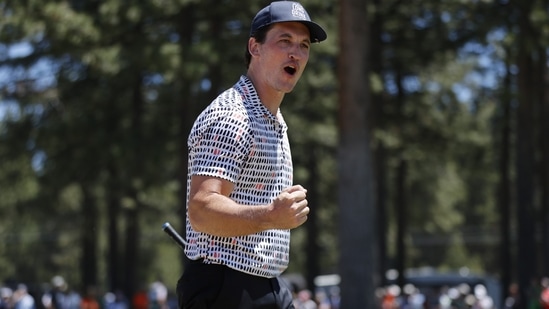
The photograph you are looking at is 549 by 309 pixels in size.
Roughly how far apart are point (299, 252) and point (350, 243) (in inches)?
1597

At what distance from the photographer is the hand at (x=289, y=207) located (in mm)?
4117

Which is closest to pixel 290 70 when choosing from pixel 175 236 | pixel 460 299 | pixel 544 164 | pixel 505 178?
pixel 175 236

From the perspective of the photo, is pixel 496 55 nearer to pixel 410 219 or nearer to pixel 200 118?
pixel 410 219

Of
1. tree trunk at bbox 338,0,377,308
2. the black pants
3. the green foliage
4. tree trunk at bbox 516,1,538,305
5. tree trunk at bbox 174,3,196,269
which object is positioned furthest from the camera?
tree trunk at bbox 516,1,538,305

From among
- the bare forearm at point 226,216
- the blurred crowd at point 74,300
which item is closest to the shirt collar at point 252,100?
the bare forearm at point 226,216

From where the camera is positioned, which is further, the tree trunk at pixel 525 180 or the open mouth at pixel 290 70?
the tree trunk at pixel 525 180

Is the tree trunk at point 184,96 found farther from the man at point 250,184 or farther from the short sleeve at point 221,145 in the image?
the short sleeve at point 221,145

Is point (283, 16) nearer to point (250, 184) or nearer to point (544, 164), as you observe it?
point (250, 184)

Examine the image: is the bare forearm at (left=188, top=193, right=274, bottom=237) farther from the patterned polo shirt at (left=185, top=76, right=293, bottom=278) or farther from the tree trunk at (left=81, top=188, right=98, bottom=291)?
the tree trunk at (left=81, top=188, right=98, bottom=291)

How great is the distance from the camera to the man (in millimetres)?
4258

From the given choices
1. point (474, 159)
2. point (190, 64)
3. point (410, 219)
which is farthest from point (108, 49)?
point (410, 219)

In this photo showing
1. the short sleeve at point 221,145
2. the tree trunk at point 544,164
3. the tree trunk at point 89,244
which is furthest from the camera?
the tree trunk at point 89,244

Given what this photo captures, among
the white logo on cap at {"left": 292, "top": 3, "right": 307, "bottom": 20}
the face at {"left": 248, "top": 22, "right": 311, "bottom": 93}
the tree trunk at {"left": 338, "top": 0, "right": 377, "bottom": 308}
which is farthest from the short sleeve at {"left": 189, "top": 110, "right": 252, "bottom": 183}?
the tree trunk at {"left": 338, "top": 0, "right": 377, "bottom": 308}

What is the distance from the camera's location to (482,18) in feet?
83.6
